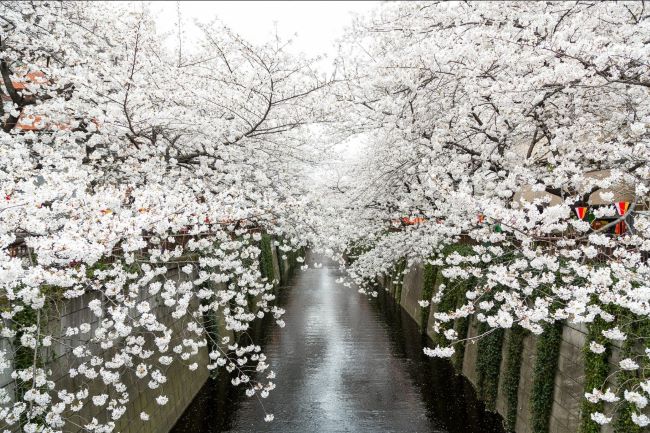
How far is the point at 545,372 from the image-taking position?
10.3m

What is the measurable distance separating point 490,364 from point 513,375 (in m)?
1.48

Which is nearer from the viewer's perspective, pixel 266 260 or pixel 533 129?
pixel 533 129

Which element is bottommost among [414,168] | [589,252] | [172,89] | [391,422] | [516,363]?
[391,422]

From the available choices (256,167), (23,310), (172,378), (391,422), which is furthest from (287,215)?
(23,310)

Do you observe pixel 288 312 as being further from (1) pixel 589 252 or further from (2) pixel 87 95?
(1) pixel 589 252

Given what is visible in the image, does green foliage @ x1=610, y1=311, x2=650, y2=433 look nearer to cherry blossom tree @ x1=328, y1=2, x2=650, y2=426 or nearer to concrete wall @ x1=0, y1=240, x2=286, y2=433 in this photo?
cherry blossom tree @ x1=328, y1=2, x2=650, y2=426

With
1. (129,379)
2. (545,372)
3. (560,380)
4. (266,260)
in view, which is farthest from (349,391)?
(266,260)

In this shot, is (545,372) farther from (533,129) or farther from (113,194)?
(113,194)

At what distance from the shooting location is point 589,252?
655 centimetres

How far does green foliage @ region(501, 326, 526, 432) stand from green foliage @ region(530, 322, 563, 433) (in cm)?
153

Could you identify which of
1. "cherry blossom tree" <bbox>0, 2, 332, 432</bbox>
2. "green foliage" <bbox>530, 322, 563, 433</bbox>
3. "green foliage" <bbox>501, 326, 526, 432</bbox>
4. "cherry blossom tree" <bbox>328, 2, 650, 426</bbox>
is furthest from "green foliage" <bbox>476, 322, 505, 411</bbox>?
"cherry blossom tree" <bbox>0, 2, 332, 432</bbox>

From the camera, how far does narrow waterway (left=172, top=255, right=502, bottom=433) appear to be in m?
13.0

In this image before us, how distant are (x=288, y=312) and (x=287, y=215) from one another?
15934 millimetres

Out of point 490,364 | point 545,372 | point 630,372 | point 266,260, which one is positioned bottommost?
point 490,364
